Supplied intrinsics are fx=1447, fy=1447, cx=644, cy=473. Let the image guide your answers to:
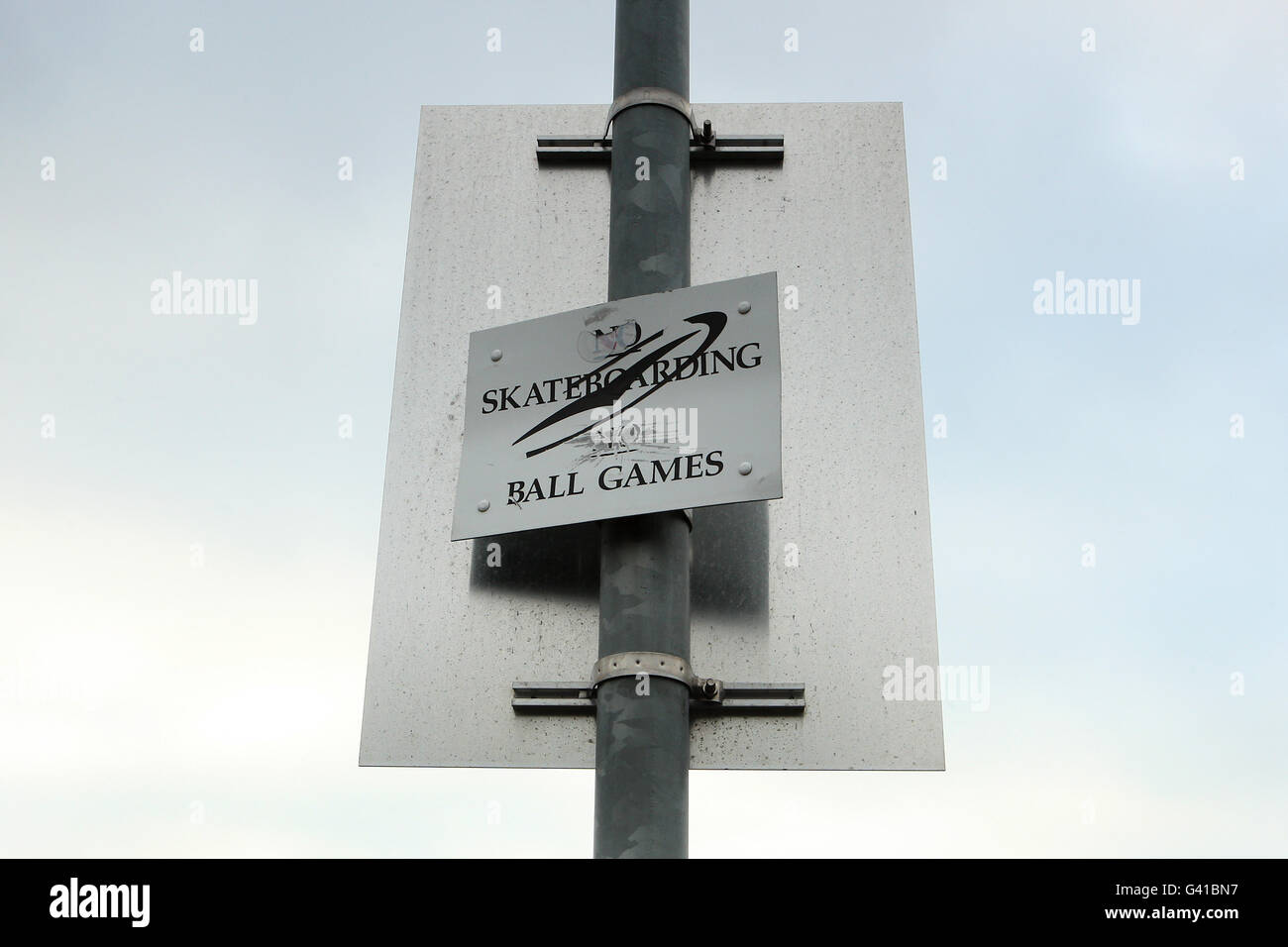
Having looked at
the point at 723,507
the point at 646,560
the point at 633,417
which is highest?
the point at 633,417

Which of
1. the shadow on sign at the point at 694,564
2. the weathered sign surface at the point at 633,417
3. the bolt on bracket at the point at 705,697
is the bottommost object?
the bolt on bracket at the point at 705,697

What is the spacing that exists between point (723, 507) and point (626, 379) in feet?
2.48

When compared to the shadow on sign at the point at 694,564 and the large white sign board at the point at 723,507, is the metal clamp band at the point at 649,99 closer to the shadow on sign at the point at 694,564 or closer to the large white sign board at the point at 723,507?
the large white sign board at the point at 723,507

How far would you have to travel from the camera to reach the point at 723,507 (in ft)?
18.9

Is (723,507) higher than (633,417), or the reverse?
(633,417)

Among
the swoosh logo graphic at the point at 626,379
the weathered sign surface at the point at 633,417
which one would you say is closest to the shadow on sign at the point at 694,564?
the weathered sign surface at the point at 633,417

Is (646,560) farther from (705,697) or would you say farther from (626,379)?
(626,379)

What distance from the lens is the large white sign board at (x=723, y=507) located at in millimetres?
5305

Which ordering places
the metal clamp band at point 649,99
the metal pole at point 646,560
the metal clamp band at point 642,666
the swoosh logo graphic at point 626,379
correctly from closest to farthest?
the metal pole at point 646,560
the metal clamp band at point 642,666
the swoosh logo graphic at point 626,379
the metal clamp band at point 649,99

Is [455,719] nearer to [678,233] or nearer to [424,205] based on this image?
[678,233]

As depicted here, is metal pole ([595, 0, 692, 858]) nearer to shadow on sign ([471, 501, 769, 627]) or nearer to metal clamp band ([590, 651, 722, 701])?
metal clamp band ([590, 651, 722, 701])

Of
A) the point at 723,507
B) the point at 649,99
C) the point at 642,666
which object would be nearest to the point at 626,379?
the point at 723,507

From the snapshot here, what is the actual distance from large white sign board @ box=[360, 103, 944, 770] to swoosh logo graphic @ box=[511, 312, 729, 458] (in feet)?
1.74
